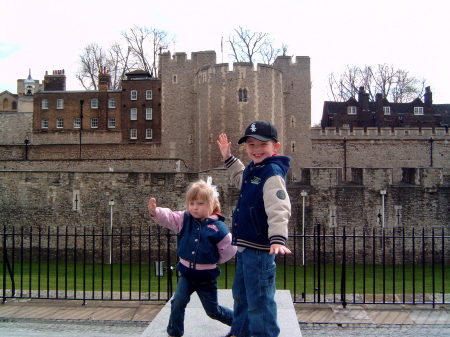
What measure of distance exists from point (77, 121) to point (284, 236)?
1375 inches

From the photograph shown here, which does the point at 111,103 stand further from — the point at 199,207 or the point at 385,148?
the point at 199,207

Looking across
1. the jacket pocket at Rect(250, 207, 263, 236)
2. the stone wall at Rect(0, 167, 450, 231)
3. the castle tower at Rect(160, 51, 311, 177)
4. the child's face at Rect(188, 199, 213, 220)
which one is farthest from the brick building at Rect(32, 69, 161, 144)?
the jacket pocket at Rect(250, 207, 263, 236)

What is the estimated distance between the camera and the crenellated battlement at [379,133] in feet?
109

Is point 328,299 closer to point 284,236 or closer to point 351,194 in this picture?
point 284,236

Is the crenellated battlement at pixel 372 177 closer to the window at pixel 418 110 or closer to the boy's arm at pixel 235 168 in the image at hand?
the boy's arm at pixel 235 168

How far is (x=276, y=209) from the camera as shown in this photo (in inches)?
173

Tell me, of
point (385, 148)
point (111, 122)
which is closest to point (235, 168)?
point (385, 148)

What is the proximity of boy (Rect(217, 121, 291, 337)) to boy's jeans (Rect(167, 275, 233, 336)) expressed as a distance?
0.33m

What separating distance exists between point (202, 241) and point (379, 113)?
39900mm

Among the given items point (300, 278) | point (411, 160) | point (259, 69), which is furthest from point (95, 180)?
point (411, 160)

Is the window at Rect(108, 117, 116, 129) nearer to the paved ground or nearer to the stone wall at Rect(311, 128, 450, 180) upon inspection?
the stone wall at Rect(311, 128, 450, 180)

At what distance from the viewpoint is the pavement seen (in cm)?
675

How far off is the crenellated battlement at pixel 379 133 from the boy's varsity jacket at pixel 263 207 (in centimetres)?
2878

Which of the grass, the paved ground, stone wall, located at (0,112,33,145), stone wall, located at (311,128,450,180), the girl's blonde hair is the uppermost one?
stone wall, located at (0,112,33,145)
